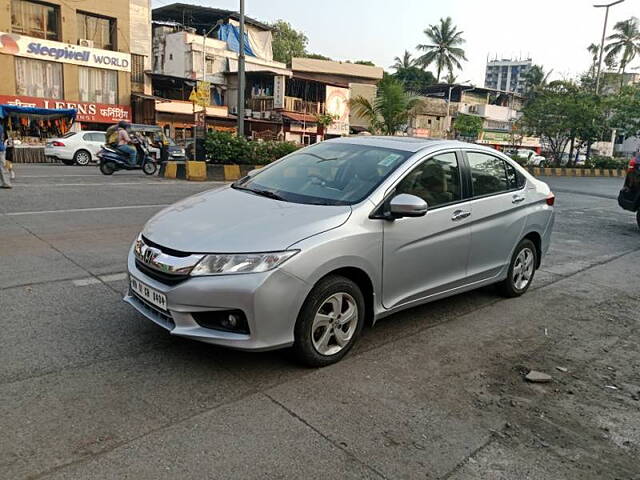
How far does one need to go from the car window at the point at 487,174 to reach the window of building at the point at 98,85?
3098 centimetres

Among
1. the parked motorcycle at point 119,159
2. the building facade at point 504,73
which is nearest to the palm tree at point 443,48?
the parked motorcycle at point 119,159

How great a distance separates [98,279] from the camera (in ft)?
17.2

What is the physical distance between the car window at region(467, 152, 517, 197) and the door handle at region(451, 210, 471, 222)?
0.30 metres

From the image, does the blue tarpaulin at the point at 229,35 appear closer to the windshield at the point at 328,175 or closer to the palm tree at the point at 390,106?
the palm tree at the point at 390,106

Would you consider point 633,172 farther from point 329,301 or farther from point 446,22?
point 446,22

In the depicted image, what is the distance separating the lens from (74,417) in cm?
287

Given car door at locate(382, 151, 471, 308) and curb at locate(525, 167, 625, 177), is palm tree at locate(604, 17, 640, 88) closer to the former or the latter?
curb at locate(525, 167, 625, 177)

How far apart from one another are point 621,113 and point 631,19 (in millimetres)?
41287

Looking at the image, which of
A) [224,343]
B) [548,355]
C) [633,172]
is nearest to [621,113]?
[633,172]

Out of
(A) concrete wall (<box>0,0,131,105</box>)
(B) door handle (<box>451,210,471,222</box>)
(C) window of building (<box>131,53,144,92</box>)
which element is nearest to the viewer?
(B) door handle (<box>451,210,471,222</box>)

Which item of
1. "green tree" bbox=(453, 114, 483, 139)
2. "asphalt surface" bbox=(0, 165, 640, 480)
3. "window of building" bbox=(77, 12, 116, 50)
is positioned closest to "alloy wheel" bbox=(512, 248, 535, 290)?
"asphalt surface" bbox=(0, 165, 640, 480)

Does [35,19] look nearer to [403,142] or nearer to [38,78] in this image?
A: [38,78]

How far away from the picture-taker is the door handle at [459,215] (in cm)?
448

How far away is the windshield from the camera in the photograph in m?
4.01
